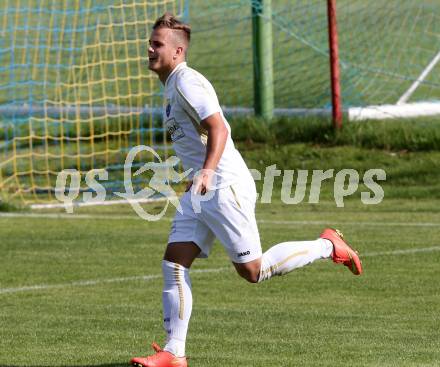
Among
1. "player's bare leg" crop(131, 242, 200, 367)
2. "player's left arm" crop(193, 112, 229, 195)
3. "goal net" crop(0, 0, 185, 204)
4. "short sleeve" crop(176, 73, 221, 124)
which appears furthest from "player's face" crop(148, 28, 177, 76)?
"goal net" crop(0, 0, 185, 204)

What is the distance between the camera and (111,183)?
626 inches

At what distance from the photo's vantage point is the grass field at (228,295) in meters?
7.36

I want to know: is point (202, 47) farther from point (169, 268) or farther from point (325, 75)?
point (169, 268)

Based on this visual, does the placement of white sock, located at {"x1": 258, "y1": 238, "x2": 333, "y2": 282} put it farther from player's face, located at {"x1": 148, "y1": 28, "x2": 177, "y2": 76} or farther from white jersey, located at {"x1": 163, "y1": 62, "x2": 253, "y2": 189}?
player's face, located at {"x1": 148, "y1": 28, "x2": 177, "y2": 76}

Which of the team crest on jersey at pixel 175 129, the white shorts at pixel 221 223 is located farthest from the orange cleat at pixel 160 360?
the team crest on jersey at pixel 175 129

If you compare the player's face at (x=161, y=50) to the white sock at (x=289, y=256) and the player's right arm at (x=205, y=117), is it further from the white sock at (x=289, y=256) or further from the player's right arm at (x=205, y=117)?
the white sock at (x=289, y=256)

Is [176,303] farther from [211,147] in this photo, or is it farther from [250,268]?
[211,147]

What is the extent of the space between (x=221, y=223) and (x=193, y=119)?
58cm

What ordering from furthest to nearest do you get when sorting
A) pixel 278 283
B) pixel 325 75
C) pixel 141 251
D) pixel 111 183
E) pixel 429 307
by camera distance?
1. pixel 325 75
2. pixel 111 183
3. pixel 141 251
4. pixel 278 283
5. pixel 429 307

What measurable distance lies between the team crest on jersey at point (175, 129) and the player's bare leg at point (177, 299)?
587 mm

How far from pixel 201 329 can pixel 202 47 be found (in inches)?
898

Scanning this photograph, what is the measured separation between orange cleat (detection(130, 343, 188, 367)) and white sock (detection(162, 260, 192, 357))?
0.06 meters

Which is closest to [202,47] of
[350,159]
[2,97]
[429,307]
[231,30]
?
[231,30]

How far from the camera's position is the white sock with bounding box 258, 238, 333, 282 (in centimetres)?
738
